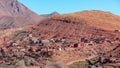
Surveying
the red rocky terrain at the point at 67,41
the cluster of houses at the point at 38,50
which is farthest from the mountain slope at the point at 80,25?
the cluster of houses at the point at 38,50

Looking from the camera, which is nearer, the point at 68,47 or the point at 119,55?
the point at 119,55

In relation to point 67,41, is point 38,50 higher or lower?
higher

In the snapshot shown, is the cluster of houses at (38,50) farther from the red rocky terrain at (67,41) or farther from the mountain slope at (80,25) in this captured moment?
the mountain slope at (80,25)

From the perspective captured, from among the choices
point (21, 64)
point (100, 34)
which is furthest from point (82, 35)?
point (21, 64)

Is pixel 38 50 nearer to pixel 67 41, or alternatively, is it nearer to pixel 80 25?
pixel 67 41

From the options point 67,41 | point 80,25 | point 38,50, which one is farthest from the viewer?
point 80,25

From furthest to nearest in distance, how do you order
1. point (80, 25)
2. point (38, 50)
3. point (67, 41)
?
point (80, 25) < point (67, 41) < point (38, 50)

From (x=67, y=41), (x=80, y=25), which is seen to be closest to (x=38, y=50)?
(x=67, y=41)

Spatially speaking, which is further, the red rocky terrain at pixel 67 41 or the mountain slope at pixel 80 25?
the mountain slope at pixel 80 25

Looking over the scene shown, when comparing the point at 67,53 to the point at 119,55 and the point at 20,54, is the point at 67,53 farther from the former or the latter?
the point at 119,55

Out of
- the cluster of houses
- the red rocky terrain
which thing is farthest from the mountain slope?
the cluster of houses

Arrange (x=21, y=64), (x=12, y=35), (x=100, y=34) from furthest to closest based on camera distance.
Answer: (x=12, y=35)
(x=100, y=34)
(x=21, y=64)
